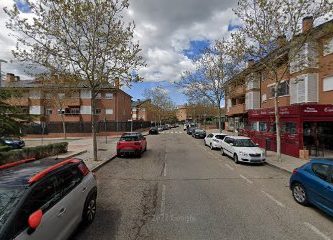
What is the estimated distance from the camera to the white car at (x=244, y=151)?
52.7ft

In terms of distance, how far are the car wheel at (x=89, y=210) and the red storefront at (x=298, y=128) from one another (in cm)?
1548

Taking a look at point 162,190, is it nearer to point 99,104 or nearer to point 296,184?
point 296,184

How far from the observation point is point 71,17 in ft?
51.0

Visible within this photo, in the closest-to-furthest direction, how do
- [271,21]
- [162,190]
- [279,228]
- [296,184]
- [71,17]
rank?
[279,228] < [296,184] < [162,190] < [71,17] < [271,21]

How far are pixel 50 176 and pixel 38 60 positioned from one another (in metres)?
12.4

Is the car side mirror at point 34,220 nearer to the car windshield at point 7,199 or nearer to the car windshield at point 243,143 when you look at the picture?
the car windshield at point 7,199

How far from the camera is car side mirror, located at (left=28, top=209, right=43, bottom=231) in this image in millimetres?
3998

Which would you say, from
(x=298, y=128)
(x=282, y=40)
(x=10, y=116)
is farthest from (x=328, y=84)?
(x=10, y=116)

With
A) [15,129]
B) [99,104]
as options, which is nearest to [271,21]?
[15,129]

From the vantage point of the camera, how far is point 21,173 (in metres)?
5.22

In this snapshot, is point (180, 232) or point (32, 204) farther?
point (180, 232)

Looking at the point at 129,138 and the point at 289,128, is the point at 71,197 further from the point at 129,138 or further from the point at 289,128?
the point at 289,128

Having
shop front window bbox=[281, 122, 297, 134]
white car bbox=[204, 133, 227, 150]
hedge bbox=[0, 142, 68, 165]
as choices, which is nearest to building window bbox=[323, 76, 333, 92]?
shop front window bbox=[281, 122, 297, 134]

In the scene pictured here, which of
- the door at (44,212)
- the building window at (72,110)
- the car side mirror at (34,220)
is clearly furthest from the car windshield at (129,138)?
the building window at (72,110)
